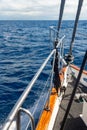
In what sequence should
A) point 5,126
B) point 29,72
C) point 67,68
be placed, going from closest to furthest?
point 5,126
point 67,68
point 29,72

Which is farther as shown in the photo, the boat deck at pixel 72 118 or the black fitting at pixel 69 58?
the black fitting at pixel 69 58

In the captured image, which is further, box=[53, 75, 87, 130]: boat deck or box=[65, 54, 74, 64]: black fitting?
box=[65, 54, 74, 64]: black fitting

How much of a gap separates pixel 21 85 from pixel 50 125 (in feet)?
18.1

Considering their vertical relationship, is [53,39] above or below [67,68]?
above

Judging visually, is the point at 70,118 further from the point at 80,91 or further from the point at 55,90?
the point at 80,91

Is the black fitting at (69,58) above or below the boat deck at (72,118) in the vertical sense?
above

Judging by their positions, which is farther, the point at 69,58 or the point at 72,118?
the point at 69,58

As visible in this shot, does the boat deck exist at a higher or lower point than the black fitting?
lower

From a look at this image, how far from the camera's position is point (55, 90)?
4.25 meters

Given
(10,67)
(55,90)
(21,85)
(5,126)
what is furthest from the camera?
(10,67)

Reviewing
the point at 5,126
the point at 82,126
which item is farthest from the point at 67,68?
the point at 5,126

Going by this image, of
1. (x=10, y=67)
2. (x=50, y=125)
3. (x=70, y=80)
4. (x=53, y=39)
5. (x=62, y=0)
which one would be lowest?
(x=10, y=67)

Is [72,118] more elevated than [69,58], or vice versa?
[69,58]

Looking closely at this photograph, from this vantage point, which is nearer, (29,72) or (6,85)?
(6,85)
